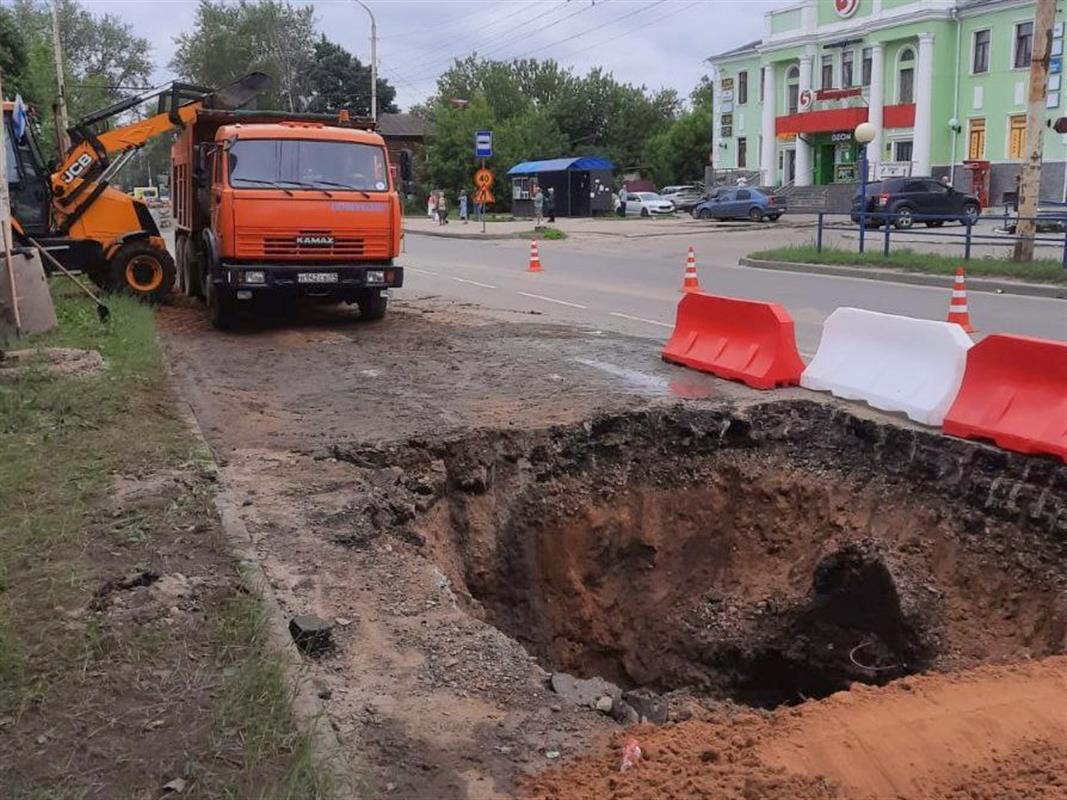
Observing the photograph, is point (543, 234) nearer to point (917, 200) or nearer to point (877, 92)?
point (917, 200)

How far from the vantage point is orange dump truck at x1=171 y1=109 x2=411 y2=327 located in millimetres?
12312

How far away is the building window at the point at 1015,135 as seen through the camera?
147 feet

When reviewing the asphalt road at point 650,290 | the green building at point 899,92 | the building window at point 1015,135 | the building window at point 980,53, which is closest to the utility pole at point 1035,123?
the asphalt road at point 650,290

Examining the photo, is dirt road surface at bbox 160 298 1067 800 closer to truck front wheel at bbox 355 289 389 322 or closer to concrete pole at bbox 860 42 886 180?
truck front wheel at bbox 355 289 389 322

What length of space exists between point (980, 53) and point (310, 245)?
1693 inches

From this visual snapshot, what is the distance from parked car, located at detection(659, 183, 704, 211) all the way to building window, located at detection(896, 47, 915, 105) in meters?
10.2

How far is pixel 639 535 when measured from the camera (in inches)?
299

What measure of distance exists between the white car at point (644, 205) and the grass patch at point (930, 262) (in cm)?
2872

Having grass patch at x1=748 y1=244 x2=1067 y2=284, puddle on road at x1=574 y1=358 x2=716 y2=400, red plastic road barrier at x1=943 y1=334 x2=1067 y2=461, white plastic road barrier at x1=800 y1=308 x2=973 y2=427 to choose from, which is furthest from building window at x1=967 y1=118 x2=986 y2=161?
red plastic road barrier at x1=943 y1=334 x2=1067 y2=461

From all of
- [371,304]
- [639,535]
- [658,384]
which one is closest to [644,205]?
[371,304]

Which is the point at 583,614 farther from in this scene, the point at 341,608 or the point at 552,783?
the point at 552,783

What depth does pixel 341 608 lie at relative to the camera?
4762 millimetres

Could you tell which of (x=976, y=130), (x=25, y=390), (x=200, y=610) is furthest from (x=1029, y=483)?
(x=976, y=130)

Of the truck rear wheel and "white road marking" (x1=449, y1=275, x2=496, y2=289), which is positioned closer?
the truck rear wheel
